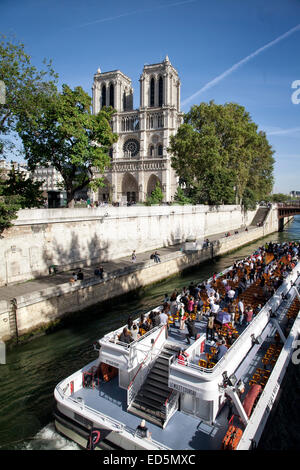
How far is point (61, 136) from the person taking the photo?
20.3m

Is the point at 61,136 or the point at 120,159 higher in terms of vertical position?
the point at 120,159

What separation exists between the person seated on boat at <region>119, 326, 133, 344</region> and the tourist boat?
0.14 metres

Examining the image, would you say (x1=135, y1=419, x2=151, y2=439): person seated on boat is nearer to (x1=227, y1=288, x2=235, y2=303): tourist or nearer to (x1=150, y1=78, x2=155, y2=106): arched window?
(x1=227, y1=288, x2=235, y2=303): tourist

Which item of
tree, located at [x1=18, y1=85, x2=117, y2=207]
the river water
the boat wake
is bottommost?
the river water

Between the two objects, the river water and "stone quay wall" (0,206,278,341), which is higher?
"stone quay wall" (0,206,278,341)

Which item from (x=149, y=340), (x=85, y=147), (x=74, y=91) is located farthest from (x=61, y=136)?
(x=149, y=340)

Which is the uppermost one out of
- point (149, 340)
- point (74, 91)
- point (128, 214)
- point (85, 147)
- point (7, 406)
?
point (74, 91)

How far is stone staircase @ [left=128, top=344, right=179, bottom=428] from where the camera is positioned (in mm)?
7387

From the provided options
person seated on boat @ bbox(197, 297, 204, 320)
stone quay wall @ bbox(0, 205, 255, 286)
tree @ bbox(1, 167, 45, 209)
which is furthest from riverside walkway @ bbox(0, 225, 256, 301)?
person seated on boat @ bbox(197, 297, 204, 320)

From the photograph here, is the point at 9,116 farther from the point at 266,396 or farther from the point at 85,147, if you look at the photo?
the point at 266,396

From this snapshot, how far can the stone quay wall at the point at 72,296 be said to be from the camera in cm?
1311

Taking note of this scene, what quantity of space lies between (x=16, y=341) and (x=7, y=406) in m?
4.09

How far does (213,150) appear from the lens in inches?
1406

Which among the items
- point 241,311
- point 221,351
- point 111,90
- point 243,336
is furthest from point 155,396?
point 111,90
